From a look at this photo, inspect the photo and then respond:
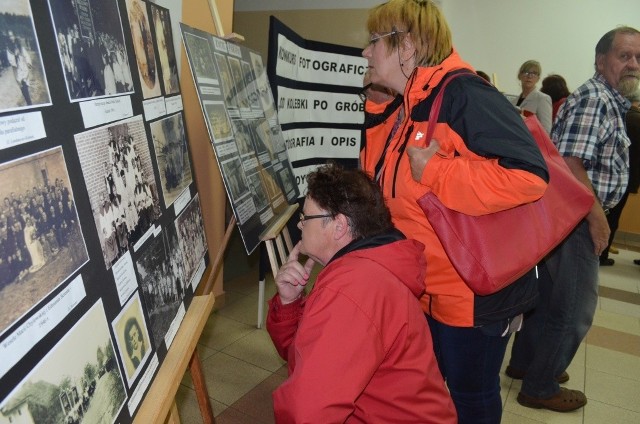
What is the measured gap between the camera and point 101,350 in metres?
0.86

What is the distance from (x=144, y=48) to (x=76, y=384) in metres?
0.86

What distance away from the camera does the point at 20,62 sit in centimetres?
70

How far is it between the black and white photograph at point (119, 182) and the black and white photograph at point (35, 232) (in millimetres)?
88

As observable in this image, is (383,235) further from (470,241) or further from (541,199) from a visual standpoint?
(541,199)

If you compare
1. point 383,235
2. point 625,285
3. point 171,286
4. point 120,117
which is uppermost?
point 120,117

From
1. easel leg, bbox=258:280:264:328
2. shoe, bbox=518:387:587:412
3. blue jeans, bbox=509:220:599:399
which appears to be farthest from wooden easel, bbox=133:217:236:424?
shoe, bbox=518:387:587:412

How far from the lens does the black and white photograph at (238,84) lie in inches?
88.2

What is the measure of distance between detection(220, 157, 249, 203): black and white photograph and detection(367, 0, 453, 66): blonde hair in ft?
2.40

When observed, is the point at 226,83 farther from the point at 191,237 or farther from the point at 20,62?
the point at 20,62

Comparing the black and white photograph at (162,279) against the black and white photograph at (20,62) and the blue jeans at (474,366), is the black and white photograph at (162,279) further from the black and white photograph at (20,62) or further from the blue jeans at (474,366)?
the blue jeans at (474,366)

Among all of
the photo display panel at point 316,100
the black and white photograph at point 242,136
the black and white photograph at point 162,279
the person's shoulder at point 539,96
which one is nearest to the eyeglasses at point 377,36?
the black and white photograph at point 242,136

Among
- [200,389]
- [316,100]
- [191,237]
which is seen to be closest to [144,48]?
[191,237]

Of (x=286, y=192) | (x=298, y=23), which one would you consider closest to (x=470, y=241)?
(x=286, y=192)

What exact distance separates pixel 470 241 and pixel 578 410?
161 centimetres
